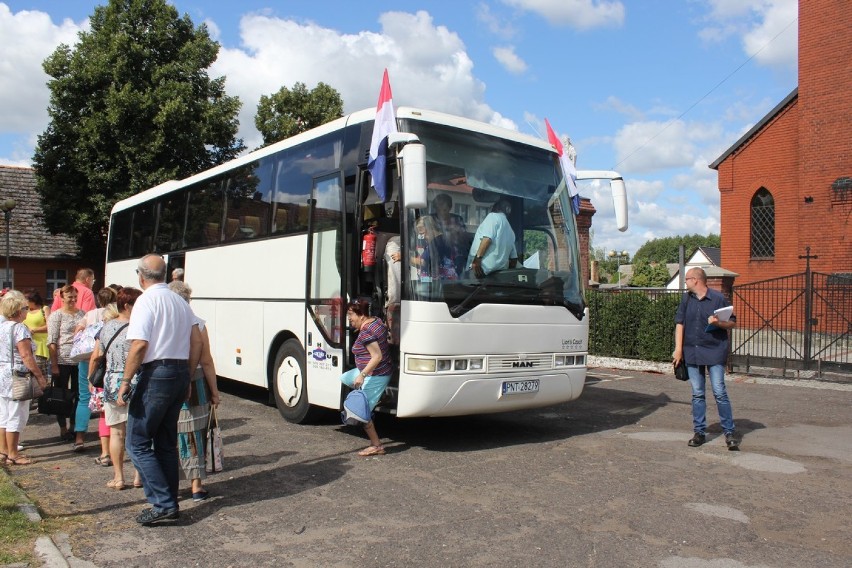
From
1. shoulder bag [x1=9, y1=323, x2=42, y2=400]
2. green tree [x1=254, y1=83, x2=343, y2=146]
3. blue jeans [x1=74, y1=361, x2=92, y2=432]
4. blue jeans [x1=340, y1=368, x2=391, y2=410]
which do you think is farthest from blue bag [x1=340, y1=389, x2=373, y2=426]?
green tree [x1=254, y1=83, x2=343, y2=146]

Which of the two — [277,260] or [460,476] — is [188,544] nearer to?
[460,476]

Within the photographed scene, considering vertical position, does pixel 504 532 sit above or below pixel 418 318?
below

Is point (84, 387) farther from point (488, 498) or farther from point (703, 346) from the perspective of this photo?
point (703, 346)

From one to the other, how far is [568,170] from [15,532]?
682cm

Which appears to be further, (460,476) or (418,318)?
(418,318)

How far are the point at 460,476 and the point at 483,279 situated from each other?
2023mm

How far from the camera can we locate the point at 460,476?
6.90 m

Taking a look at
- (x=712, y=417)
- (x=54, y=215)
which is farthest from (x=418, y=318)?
(x=54, y=215)

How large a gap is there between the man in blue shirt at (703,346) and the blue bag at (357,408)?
11.5 ft

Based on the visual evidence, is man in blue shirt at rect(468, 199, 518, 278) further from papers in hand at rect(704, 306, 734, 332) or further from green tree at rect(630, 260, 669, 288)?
green tree at rect(630, 260, 669, 288)

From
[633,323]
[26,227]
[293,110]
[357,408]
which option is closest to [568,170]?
[357,408]

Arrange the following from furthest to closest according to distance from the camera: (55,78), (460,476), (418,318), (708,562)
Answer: (55,78) < (418,318) < (460,476) < (708,562)

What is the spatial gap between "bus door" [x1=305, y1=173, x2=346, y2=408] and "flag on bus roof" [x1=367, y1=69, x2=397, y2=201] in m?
0.90

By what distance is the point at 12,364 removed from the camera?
7359mm
